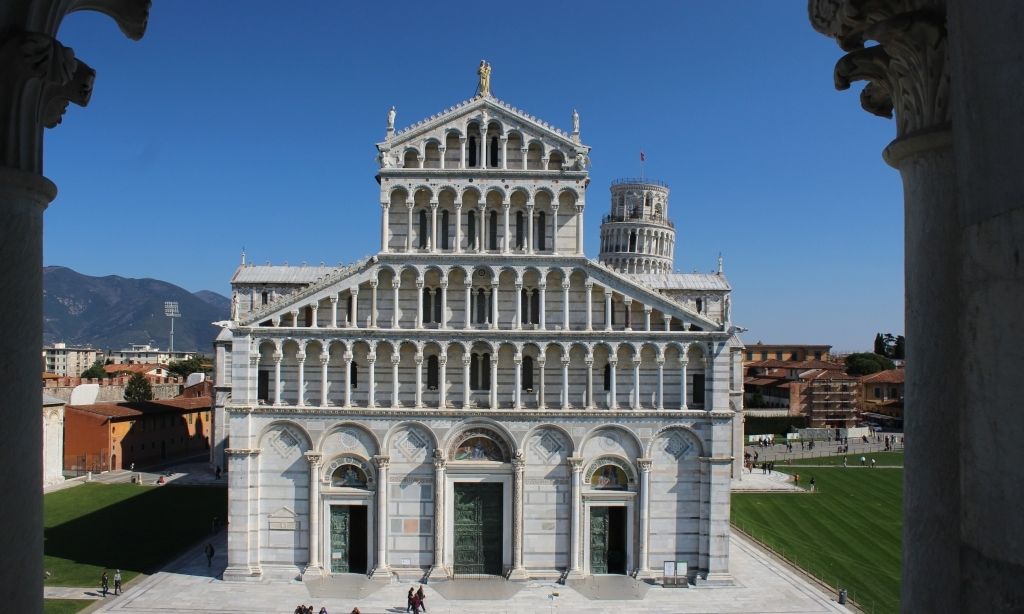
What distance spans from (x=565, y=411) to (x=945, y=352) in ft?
78.8

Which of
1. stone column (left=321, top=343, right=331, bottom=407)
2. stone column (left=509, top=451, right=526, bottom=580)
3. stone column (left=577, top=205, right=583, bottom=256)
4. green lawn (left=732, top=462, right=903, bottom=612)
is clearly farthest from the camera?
stone column (left=577, top=205, right=583, bottom=256)

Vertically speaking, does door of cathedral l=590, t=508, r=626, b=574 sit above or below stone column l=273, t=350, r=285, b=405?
below

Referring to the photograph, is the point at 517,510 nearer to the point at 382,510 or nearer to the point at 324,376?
the point at 382,510

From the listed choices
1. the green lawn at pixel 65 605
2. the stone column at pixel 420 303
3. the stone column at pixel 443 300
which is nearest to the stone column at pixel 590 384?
the stone column at pixel 443 300

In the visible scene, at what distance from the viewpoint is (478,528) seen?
29062mm

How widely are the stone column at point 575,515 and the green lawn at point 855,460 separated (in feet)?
116

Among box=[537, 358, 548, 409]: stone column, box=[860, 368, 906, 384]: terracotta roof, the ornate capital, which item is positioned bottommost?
box=[860, 368, 906, 384]: terracotta roof

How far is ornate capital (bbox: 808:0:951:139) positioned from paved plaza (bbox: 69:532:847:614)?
913 inches

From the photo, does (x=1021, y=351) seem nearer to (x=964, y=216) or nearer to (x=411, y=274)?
(x=964, y=216)

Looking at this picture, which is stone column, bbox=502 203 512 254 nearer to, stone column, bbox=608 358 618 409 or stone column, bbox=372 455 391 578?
stone column, bbox=608 358 618 409

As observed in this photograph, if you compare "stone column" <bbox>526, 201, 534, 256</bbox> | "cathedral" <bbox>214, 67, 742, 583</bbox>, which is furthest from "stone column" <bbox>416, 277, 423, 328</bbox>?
"stone column" <bbox>526, 201, 534, 256</bbox>

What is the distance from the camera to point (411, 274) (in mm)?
29797

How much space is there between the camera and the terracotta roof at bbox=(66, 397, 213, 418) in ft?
179

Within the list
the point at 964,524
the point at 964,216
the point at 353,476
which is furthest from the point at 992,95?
the point at 353,476
